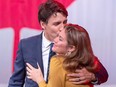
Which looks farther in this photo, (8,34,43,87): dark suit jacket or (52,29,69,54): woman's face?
(8,34,43,87): dark suit jacket

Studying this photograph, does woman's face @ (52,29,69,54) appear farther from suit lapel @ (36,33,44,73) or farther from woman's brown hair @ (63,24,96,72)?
suit lapel @ (36,33,44,73)

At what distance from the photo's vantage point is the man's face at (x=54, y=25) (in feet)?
6.40

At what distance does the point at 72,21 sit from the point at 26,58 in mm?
689


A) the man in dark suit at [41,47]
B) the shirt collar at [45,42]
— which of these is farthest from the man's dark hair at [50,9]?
the shirt collar at [45,42]

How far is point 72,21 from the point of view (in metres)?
2.46

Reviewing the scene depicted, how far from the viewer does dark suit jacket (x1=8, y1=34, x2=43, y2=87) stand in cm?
188

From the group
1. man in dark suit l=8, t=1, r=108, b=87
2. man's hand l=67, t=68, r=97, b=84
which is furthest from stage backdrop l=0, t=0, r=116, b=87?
man's hand l=67, t=68, r=97, b=84

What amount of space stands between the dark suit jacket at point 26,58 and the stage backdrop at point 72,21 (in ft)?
1.75

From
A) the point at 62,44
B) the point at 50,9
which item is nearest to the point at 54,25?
the point at 50,9

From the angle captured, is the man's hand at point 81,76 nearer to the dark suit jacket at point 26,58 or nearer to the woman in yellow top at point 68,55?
the woman in yellow top at point 68,55

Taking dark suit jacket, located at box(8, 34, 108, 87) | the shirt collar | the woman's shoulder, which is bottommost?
dark suit jacket, located at box(8, 34, 108, 87)

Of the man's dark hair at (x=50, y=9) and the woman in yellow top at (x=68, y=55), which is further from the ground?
the man's dark hair at (x=50, y=9)

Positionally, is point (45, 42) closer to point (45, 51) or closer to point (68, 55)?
point (45, 51)

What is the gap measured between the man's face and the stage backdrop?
48cm
